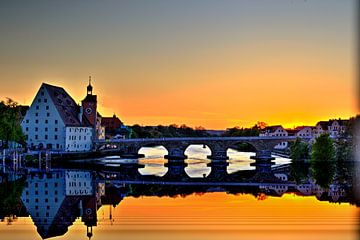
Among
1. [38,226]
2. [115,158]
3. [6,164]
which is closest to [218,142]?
[115,158]

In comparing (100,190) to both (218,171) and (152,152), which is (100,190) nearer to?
(218,171)

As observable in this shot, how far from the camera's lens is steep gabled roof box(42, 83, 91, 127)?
216 ft

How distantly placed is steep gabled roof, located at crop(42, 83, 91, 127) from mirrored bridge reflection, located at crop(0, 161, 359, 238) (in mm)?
25331

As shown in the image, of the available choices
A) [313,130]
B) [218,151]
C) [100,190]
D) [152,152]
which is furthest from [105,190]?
[313,130]

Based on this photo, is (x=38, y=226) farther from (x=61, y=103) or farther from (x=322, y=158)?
(x=61, y=103)

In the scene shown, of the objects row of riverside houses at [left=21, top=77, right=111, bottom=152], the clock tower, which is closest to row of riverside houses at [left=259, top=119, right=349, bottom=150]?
the clock tower

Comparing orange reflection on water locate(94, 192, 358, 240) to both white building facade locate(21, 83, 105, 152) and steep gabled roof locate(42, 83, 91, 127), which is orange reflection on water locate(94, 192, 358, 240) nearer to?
white building facade locate(21, 83, 105, 152)

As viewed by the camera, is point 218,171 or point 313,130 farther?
point 313,130

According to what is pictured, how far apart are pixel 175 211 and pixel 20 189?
11768mm

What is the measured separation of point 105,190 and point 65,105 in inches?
1514

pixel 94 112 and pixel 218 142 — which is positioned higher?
pixel 94 112

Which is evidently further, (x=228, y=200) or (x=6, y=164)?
(x=6, y=164)

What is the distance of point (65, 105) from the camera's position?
223 feet

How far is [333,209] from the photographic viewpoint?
23250 mm
